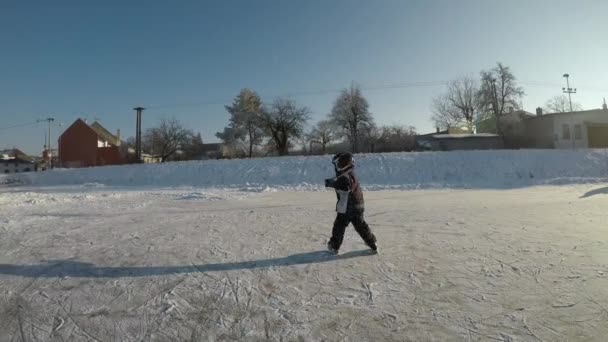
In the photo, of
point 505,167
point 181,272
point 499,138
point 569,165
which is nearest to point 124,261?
point 181,272

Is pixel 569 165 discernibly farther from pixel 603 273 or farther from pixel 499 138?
pixel 603 273

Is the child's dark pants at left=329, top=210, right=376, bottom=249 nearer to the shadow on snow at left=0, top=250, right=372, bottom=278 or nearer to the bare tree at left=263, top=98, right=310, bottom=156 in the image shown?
the shadow on snow at left=0, top=250, right=372, bottom=278

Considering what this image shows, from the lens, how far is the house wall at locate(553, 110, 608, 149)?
139 feet

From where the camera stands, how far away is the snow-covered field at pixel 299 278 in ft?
10.3

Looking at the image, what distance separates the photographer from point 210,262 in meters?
4.88

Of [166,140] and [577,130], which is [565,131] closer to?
[577,130]

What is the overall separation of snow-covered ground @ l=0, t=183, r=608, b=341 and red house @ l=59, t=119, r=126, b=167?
48.0 meters

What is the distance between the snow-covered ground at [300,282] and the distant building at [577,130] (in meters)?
44.2

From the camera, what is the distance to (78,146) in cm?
5072

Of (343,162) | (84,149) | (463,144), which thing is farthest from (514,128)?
(84,149)

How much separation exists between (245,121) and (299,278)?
48.9 meters

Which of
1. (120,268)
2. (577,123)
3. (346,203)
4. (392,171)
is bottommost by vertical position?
(120,268)

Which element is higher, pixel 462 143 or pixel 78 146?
pixel 78 146

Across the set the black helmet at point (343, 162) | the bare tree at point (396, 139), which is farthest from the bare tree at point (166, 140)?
the black helmet at point (343, 162)
